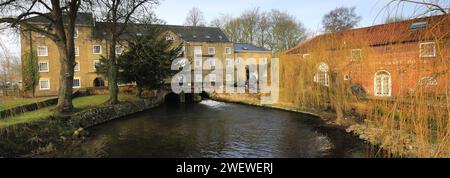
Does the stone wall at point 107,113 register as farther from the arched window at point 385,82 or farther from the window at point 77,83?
the arched window at point 385,82

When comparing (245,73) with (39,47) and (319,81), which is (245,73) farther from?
(319,81)

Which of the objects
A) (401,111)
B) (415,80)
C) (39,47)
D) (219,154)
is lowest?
(219,154)

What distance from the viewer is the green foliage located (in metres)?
28.4

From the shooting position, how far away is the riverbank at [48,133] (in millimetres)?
10906

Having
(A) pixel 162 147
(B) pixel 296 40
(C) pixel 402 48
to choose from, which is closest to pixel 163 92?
(A) pixel 162 147

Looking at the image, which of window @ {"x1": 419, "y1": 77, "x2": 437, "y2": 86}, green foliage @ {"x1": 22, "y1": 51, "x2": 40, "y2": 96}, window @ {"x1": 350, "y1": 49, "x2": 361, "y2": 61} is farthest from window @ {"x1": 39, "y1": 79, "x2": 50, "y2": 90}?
window @ {"x1": 419, "y1": 77, "x2": 437, "y2": 86}

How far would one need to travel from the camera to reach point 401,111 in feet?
20.0

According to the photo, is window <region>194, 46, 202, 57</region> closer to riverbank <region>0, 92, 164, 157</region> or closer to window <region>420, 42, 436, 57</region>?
riverbank <region>0, 92, 164, 157</region>

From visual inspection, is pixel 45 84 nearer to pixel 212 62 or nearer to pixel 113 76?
pixel 113 76

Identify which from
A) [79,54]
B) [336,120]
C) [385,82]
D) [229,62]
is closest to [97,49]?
[79,54]

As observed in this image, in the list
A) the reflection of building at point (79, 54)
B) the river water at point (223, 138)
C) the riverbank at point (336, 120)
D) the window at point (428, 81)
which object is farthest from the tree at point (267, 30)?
the window at point (428, 81)

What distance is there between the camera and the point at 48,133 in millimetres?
12953

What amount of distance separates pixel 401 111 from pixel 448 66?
188 centimetres

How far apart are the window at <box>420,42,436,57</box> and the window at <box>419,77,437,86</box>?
14.3 inches
